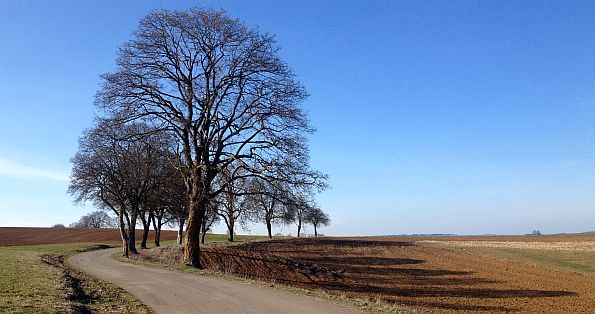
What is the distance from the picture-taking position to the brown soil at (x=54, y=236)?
7756 centimetres

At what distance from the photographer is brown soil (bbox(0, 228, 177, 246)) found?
77562mm

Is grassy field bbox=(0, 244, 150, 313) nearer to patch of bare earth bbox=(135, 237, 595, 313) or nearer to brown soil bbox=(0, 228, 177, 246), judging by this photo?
patch of bare earth bbox=(135, 237, 595, 313)

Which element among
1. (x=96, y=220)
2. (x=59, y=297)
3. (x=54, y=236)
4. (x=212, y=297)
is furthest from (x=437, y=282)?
(x=96, y=220)

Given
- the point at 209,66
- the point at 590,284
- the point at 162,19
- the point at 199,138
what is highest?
the point at 162,19

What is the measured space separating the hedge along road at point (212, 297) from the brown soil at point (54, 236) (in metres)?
67.0

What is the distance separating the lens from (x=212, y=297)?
43.5 ft

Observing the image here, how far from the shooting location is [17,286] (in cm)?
1349

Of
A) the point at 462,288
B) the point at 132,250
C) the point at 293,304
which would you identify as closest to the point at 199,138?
the point at 293,304

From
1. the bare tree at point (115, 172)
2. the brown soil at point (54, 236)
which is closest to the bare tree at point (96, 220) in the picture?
the brown soil at point (54, 236)

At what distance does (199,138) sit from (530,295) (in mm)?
18191

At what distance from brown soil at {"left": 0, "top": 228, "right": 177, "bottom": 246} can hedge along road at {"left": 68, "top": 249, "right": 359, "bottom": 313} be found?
220 feet

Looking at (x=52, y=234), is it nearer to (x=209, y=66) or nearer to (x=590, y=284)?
(x=209, y=66)

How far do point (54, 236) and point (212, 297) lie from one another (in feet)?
270

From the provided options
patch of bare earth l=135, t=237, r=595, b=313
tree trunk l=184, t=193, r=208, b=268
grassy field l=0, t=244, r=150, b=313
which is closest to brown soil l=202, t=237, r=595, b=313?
patch of bare earth l=135, t=237, r=595, b=313
